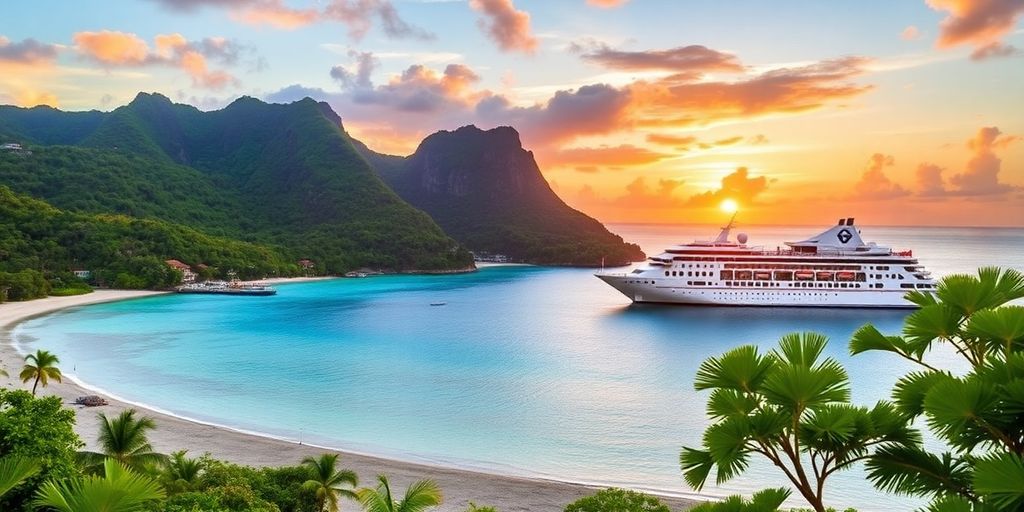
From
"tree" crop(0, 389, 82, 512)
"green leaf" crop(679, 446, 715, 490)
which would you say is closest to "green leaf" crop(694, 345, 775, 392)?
"green leaf" crop(679, 446, 715, 490)

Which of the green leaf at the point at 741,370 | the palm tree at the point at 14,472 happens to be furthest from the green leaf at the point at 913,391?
the palm tree at the point at 14,472

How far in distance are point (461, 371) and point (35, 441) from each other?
2919cm

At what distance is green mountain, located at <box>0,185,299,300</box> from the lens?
7019 cm

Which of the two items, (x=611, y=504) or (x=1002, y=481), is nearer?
(x=1002, y=481)

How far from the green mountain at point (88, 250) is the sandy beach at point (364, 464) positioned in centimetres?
5215

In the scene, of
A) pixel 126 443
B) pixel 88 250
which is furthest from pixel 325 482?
pixel 88 250

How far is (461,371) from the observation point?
36.6 m

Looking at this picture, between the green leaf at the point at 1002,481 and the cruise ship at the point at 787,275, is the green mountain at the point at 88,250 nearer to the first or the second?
the cruise ship at the point at 787,275

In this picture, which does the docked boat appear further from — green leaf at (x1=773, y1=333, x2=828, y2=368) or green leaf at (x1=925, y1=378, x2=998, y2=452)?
green leaf at (x1=925, y1=378, x2=998, y2=452)

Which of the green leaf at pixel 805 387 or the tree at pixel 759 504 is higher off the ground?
the green leaf at pixel 805 387

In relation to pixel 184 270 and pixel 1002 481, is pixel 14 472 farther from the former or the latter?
pixel 184 270

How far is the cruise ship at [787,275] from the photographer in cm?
6353

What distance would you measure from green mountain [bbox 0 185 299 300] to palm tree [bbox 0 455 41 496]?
243ft

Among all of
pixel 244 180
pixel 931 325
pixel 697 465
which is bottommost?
pixel 697 465
